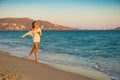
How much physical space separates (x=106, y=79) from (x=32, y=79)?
2.95m

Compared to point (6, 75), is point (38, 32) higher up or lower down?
higher up

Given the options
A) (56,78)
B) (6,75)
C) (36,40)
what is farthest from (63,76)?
(36,40)

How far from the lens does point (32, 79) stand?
775cm

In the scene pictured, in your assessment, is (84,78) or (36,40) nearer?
(84,78)

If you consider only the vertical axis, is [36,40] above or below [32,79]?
above

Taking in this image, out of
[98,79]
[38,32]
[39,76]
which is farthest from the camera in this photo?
[38,32]

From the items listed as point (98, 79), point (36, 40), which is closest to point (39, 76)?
point (98, 79)

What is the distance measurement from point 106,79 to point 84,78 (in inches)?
40.6

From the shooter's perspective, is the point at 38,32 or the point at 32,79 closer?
the point at 32,79

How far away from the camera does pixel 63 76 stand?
28.3ft

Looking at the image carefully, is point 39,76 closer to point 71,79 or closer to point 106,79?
point 71,79

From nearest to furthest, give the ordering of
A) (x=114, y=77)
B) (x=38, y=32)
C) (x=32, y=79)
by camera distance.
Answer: (x=32, y=79), (x=114, y=77), (x=38, y=32)

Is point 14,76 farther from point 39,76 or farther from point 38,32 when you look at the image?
point 38,32

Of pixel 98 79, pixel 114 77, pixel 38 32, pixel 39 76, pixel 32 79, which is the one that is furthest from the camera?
pixel 38 32
